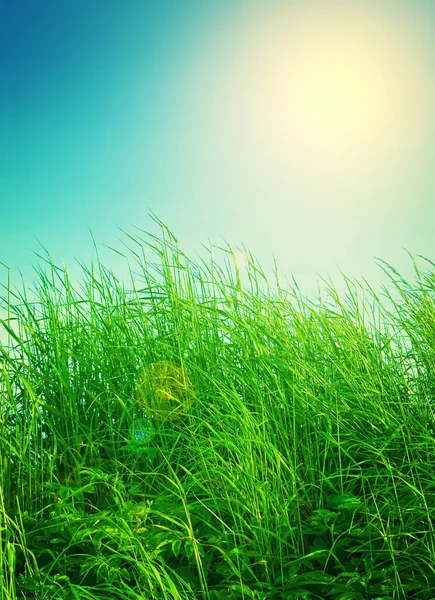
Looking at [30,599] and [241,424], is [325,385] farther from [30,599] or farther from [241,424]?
[30,599]

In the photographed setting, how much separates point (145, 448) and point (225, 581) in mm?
829

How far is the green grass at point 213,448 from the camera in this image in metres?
2.50

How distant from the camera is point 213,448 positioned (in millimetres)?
2811

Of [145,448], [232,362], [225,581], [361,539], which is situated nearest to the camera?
[225,581]

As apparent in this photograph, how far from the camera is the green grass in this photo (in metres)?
2.50

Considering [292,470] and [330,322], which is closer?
[292,470]

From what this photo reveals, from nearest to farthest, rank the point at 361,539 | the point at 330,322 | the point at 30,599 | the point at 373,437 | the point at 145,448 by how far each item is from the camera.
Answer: the point at 30,599 → the point at 361,539 → the point at 145,448 → the point at 373,437 → the point at 330,322

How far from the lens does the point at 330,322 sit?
4.06m

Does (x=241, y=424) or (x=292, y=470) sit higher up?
(x=241, y=424)

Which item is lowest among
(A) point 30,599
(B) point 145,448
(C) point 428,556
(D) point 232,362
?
(C) point 428,556

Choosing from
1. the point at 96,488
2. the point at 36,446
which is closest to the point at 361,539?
the point at 96,488

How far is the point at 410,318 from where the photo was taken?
4145 millimetres

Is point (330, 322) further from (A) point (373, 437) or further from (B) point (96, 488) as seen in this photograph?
(B) point (96, 488)

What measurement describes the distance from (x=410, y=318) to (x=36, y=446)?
8.25 feet
